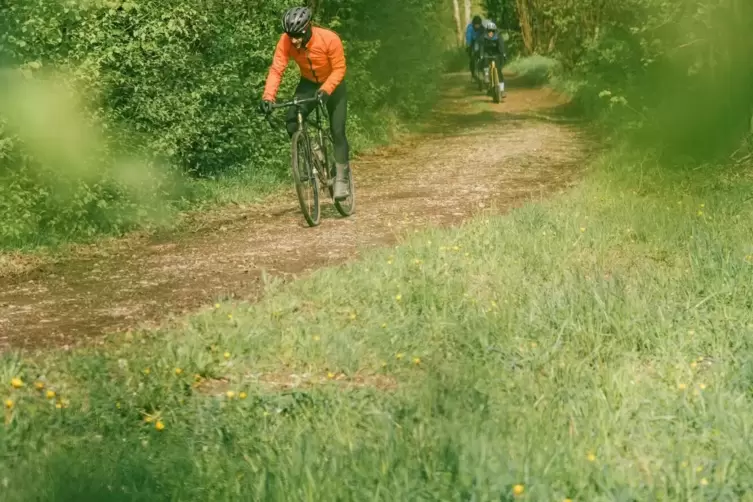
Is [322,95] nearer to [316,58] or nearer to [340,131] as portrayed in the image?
[316,58]

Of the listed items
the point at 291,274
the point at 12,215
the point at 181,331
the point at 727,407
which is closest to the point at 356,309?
the point at 181,331

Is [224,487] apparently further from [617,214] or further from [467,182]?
[467,182]

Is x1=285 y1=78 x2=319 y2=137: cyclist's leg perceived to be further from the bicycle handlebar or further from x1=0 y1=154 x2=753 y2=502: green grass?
x1=0 y1=154 x2=753 y2=502: green grass

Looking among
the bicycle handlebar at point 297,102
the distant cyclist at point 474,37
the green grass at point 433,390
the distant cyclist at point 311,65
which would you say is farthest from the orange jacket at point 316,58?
the distant cyclist at point 474,37

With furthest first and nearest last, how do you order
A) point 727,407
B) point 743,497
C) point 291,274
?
point 291,274 → point 727,407 → point 743,497

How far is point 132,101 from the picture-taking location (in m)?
11.2

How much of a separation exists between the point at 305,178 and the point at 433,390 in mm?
5656

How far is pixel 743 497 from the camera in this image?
A: 3674 millimetres

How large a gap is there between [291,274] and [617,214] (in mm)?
3050

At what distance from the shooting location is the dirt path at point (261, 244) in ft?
24.0

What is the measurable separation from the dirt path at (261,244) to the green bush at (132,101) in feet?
2.02

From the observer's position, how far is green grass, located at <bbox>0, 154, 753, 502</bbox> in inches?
153

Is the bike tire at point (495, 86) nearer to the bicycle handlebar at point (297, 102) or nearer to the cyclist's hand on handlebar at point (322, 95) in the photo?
the bicycle handlebar at point (297, 102)

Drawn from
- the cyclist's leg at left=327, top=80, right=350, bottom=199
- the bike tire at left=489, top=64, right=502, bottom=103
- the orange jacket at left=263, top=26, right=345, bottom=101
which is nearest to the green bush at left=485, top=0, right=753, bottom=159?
the cyclist's leg at left=327, top=80, right=350, bottom=199
